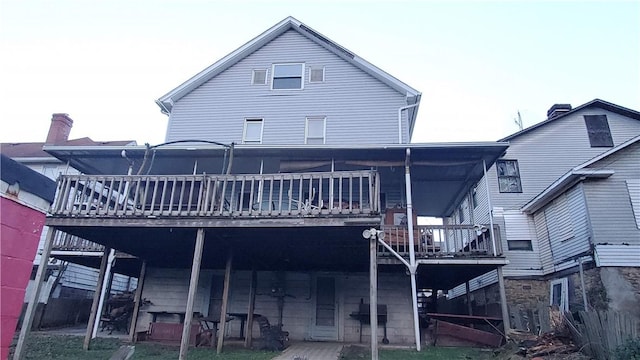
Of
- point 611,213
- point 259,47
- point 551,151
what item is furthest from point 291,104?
point 551,151

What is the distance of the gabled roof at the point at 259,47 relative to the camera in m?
15.1

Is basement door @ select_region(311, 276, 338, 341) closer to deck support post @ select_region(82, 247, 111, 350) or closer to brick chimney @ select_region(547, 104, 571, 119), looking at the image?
deck support post @ select_region(82, 247, 111, 350)

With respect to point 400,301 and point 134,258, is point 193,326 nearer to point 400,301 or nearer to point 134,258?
point 134,258

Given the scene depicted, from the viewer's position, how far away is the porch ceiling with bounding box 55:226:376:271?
9.02 metres

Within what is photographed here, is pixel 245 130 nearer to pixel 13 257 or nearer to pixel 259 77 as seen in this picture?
pixel 259 77

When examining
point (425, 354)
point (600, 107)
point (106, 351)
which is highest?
point (600, 107)

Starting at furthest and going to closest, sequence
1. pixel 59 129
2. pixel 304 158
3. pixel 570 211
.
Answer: pixel 59 129
pixel 570 211
pixel 304 158

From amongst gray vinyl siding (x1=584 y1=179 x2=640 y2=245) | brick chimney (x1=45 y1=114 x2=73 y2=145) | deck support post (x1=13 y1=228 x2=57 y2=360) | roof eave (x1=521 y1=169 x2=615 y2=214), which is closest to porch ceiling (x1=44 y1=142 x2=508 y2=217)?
roof eave (x1=521 y1=169 x2=615 y2=214)

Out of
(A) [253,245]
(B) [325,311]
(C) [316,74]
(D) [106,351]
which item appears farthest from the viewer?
(C) [316,74]

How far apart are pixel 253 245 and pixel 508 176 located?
40.1 ft

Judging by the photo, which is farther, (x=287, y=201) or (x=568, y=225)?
(x=287, y=201)

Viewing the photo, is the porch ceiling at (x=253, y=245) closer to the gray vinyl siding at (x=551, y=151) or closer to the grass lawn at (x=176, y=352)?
the grass lawn at (x=176, y=352)

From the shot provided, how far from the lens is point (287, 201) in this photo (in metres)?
13.6

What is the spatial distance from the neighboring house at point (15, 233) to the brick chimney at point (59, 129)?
20.9 metres
